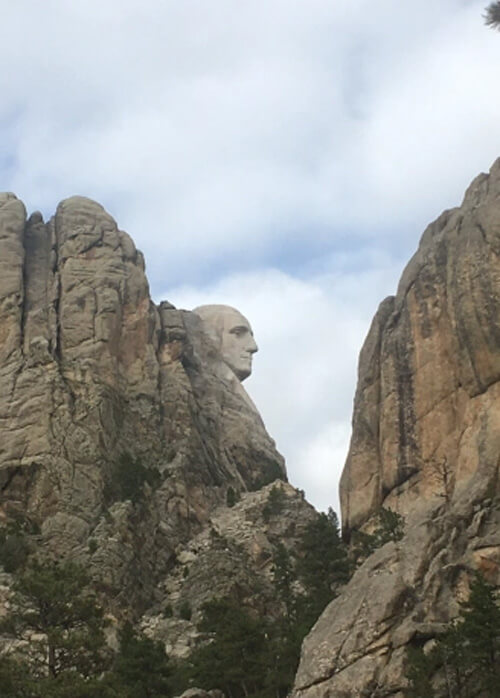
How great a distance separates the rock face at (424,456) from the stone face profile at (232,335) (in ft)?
175

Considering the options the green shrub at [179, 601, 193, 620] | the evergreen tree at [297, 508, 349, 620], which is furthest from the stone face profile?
the evergreen tree at [297, 508, 349, 620]

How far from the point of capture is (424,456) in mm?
67188

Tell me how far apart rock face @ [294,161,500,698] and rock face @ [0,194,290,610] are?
2031 centimetres

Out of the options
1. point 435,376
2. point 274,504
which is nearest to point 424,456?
point 435,376

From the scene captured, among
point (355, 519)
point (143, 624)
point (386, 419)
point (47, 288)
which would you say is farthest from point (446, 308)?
point (47, 288)

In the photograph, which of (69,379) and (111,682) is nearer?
(111,682)

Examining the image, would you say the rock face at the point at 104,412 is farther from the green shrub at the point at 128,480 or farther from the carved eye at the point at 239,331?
the carved eye at the point at 239,331

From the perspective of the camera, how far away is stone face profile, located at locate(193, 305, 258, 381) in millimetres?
129375

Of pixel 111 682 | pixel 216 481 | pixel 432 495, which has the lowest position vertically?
pixel 111 682

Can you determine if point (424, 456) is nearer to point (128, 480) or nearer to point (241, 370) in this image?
point (128, 480)

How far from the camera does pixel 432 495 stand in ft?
214

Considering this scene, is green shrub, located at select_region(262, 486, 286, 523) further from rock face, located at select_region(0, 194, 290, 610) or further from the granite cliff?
rock face, located at select_region(0, 194, 290, 610)

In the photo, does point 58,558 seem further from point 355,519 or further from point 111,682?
point 111,682

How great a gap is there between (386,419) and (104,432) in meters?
30.7
